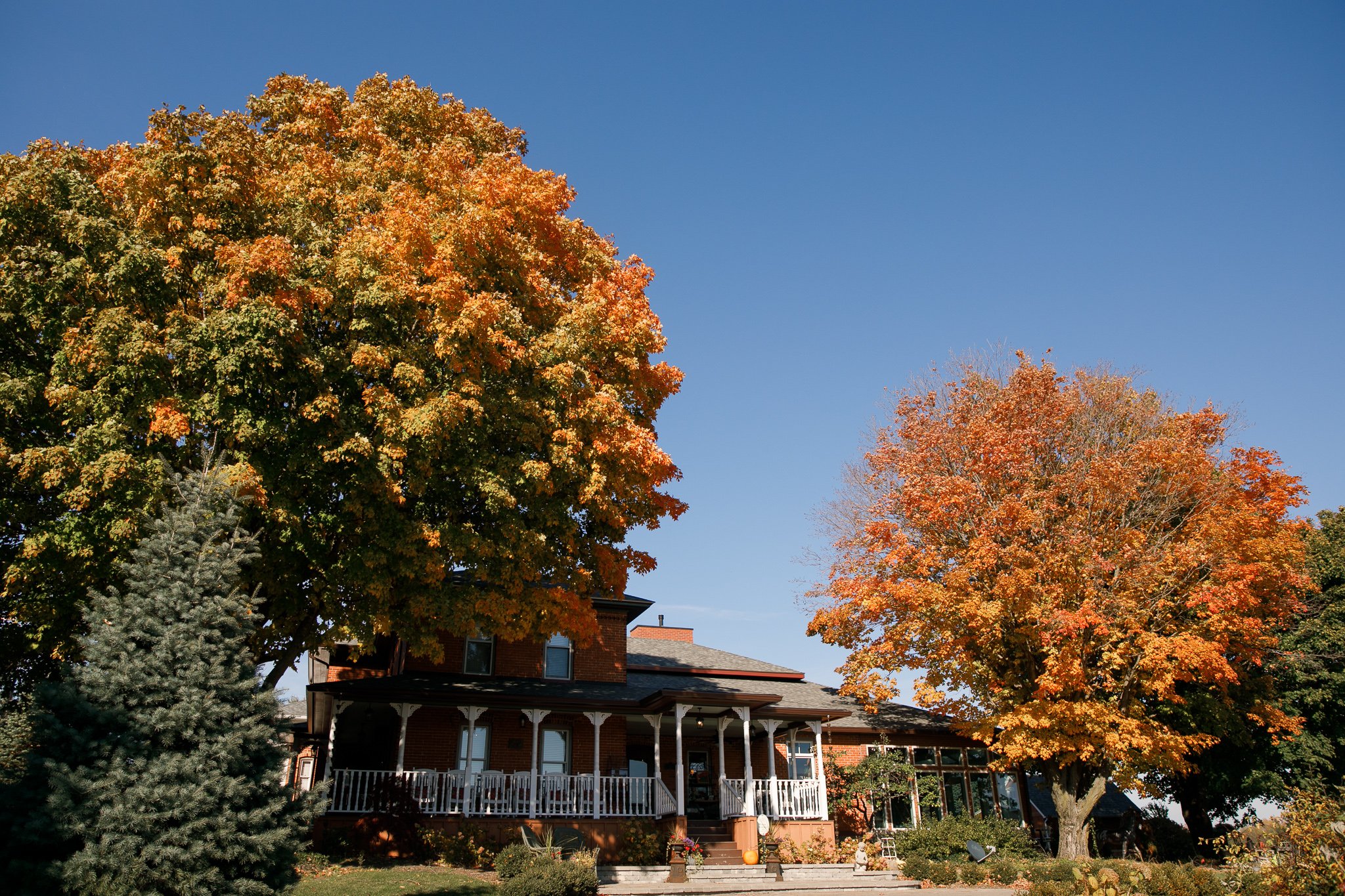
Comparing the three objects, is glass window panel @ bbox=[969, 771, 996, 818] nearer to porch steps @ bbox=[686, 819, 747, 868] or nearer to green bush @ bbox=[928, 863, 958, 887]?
green bush @ bbox=[928, 863, 958, 887]

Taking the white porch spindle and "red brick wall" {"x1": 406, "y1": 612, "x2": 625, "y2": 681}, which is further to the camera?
"red brick wall" {"x1": 406, "y1": 612, "x2": 625, "y2": 681}

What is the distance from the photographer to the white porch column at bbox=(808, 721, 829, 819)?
2217cm

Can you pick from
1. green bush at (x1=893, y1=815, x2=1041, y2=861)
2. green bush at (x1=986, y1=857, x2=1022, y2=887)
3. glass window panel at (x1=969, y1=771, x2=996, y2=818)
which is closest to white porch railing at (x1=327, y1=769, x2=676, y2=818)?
green bush at (x1=893, y1=815, x2=1041, y2=861)

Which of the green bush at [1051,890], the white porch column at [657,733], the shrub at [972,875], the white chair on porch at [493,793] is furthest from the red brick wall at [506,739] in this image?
the green bush at [1051,890]

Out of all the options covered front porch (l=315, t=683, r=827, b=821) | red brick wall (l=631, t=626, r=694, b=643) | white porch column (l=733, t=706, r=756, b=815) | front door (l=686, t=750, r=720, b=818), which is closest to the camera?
covered front porch (l=315, t=683, r=827, b=821)

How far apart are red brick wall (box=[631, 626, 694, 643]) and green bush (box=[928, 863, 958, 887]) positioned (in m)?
14.9

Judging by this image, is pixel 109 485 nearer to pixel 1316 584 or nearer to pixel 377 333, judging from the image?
pixel 377 333

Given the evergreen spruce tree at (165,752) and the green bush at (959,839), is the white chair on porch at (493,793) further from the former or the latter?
the evergreen spruce tree at (165,752)

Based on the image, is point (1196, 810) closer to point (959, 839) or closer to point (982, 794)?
point (982, 794)

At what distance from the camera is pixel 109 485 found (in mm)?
12500

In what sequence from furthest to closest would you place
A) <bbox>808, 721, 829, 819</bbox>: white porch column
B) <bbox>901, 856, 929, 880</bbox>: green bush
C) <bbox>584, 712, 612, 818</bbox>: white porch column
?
1. <bbox>808, 721, 829, 819</bbox>: white porch column
2. <bbox>584, 712, 612, 818</bbox>: white porch column
3. <bbox>901, 856, 929, 880</bbox>: green bush

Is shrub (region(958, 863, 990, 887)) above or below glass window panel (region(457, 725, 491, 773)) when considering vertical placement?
below

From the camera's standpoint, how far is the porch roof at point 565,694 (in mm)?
20469

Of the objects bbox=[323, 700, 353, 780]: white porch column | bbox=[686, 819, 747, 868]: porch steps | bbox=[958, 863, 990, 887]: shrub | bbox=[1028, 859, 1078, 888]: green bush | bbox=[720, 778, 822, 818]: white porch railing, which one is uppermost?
bbox=[323, 700, 353, 780]: white porch column
